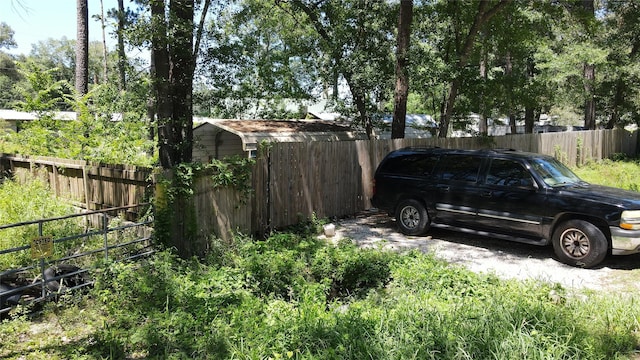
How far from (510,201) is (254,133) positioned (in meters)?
10.3

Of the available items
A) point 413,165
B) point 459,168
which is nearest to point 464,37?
point 413,165

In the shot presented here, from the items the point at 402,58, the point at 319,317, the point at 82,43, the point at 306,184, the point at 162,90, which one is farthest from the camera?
the point at 82,43

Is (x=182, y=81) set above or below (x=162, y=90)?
above

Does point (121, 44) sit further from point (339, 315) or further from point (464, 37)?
point (464, 37)

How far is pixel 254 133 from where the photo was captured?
16.0 metres

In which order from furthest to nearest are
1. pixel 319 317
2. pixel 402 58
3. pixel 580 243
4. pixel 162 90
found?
1. pixel 402 58
2. pixel 162 90
3. pixel 580 243
4. pixel 319 317

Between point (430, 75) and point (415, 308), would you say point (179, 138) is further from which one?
point (430, 75)

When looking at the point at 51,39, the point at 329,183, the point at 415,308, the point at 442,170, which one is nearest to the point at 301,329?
the point at 415,308

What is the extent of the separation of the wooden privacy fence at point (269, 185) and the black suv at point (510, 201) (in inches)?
51.8

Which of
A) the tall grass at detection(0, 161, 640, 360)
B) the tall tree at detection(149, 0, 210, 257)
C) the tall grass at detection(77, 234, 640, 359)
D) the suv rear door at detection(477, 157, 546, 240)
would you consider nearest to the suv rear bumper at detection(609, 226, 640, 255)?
the suv rear door at detection(477, 157, 546, 240)

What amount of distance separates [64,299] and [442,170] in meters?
6.64

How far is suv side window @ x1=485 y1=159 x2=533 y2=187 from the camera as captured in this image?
7547 mm

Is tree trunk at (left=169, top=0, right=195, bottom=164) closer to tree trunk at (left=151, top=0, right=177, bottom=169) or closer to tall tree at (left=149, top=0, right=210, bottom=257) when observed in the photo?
tall tree at (left=149, top=0, right=210, bottom=257)

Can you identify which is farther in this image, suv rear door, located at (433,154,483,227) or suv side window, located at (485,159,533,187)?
suv rear door, located at (433,154,483,227)
